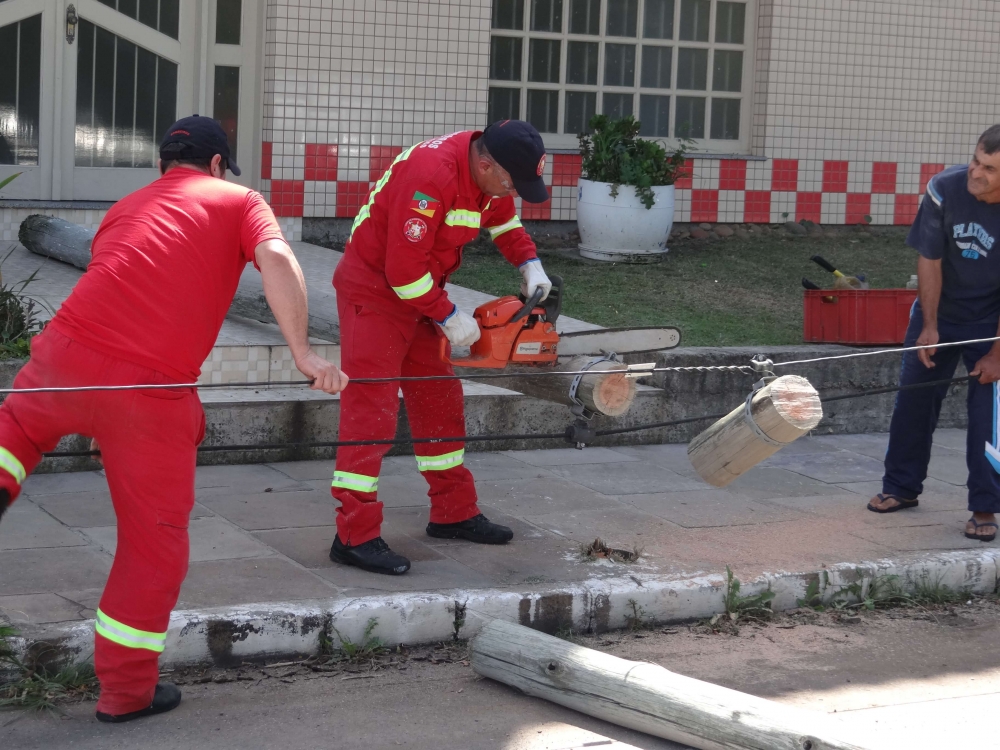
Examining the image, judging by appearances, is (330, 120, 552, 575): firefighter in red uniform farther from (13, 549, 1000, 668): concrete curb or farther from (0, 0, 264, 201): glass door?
(0, 0, 264, 201): glass door

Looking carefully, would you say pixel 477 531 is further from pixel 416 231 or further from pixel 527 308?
pixel 416 231

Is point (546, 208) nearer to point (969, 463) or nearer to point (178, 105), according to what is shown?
point (178, 105)

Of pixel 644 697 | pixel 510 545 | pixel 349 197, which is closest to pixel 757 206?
pixel 349 197

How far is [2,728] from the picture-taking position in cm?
343

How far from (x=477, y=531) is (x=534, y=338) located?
940 millimetres

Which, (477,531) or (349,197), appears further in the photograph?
(349,197)

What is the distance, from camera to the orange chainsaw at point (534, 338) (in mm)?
4430

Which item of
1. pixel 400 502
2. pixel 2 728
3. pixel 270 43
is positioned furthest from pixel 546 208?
pixel 2 728

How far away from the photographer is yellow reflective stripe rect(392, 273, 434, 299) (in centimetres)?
431

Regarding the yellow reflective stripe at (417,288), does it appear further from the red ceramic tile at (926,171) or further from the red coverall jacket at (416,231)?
the red ceramic tile at (926,171)

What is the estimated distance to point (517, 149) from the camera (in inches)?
170

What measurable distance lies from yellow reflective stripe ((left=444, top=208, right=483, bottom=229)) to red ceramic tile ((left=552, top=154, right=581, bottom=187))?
231 inches

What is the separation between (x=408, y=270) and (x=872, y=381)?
4.22 meters

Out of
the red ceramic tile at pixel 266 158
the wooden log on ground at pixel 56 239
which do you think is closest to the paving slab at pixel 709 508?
the wooden log on ground at pixel 56 239
